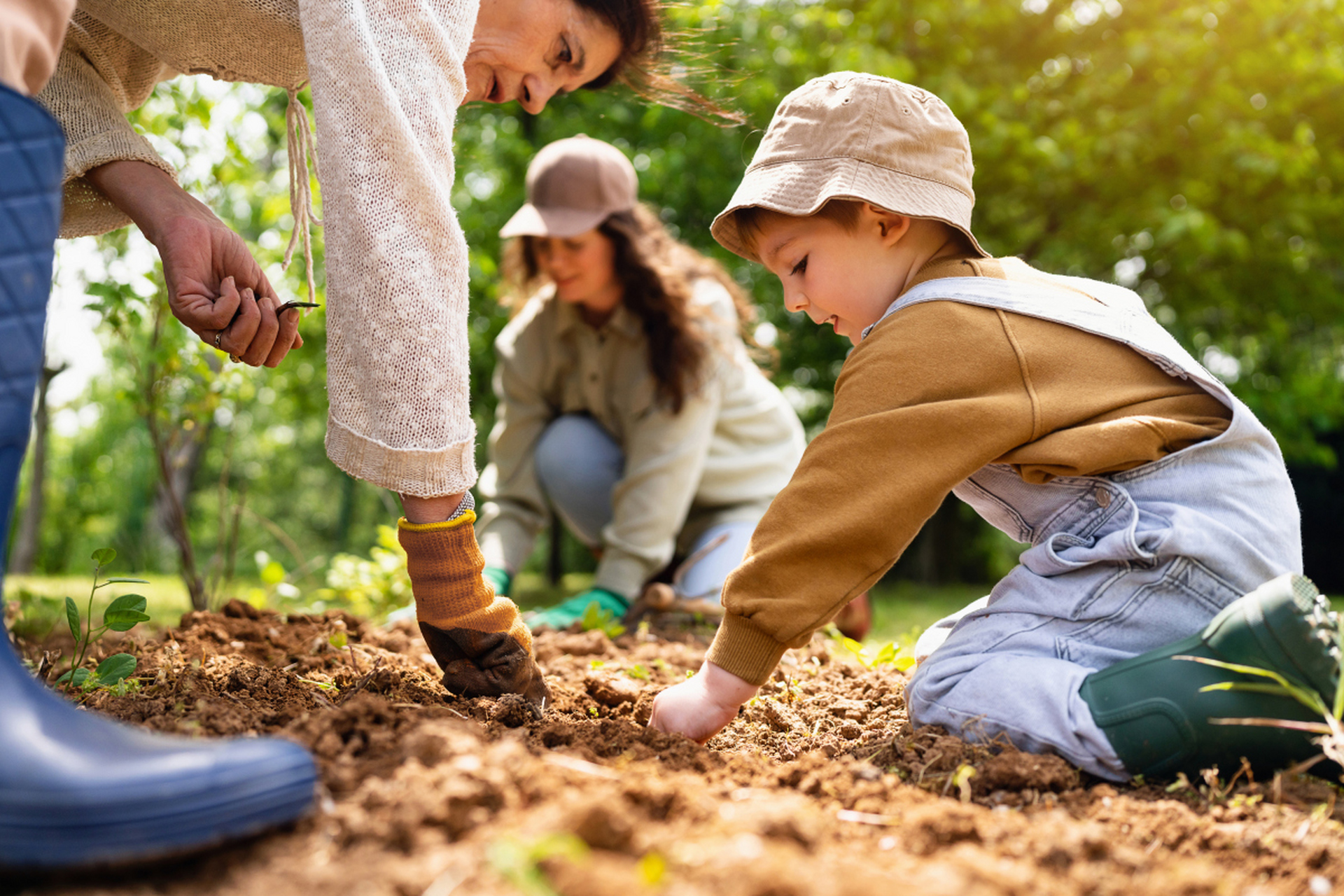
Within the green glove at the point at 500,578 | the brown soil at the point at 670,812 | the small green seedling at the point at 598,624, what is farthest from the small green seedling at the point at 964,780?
the green glove at the point at 500,578

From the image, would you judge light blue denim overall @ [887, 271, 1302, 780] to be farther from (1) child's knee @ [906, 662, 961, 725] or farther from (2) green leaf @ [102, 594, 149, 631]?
(2) green leaf @ [102, 594, 149, 631]

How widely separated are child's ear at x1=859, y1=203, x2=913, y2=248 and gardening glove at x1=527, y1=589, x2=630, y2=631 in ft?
5.46

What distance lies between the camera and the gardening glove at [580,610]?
3.11 metres

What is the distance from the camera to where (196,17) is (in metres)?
1.67

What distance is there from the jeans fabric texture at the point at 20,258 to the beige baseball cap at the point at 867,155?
1049 mm

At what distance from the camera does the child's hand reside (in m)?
1.54

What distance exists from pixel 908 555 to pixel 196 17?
693 cm

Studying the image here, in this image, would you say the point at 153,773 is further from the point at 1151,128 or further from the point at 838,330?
the point at 1151,128

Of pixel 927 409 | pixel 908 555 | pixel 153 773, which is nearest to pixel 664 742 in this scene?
pixel 927 409

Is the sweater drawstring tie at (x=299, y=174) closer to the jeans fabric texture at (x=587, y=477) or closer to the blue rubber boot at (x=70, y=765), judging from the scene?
the blue rubber boot at (x=70, y=765)

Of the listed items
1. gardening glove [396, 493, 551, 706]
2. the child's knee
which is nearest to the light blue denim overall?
the child's knee

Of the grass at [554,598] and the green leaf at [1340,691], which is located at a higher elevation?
the green leaf at [1340,691]

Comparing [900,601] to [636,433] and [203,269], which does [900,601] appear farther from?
[203,269]

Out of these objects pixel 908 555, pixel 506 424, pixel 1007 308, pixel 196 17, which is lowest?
pixel 908 555
